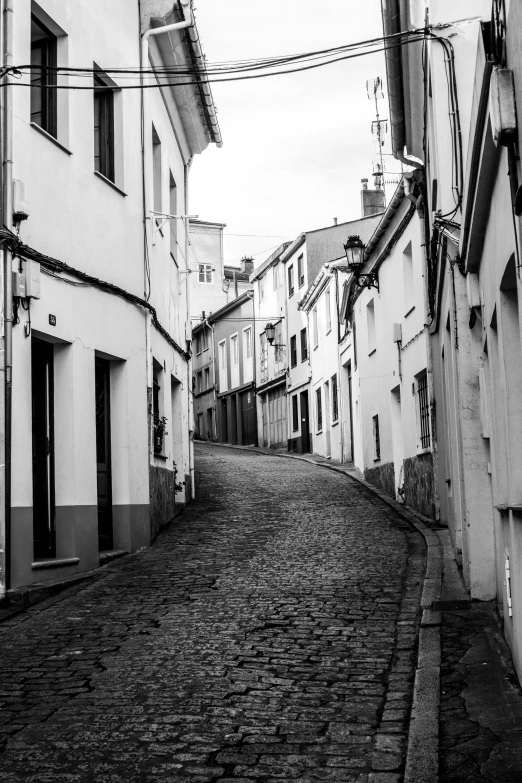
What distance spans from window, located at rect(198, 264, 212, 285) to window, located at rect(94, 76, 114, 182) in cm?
3693

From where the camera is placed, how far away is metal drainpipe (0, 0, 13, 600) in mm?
9141

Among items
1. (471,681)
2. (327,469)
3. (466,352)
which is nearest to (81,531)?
(466,352)

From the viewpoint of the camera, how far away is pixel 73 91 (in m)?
11.6

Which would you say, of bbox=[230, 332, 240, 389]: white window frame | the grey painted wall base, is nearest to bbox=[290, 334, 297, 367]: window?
bbox=[230, 332, 240, 389]: white window frame

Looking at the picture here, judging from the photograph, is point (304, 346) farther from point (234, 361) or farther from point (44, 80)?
point (44, 80)

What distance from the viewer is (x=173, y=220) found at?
1786cm

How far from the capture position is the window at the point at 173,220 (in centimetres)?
1745

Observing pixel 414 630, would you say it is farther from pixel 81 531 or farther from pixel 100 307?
pixel 100 307

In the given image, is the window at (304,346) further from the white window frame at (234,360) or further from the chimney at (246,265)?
the chimney at (246,265)

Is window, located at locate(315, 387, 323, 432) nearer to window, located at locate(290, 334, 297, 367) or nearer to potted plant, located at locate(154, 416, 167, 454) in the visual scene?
window, located at locate(290, 334, 297, 367)

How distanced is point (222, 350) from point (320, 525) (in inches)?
1316

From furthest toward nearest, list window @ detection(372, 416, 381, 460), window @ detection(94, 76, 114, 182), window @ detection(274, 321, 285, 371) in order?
window @ detection(274, 321, 285, 371)
window @ detection(372, 416, 381, 460)
window @ detection(94, 76, 114, 182)

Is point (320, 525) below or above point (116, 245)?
below

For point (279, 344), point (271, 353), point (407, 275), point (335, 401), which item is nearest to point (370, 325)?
point (407, 275)
